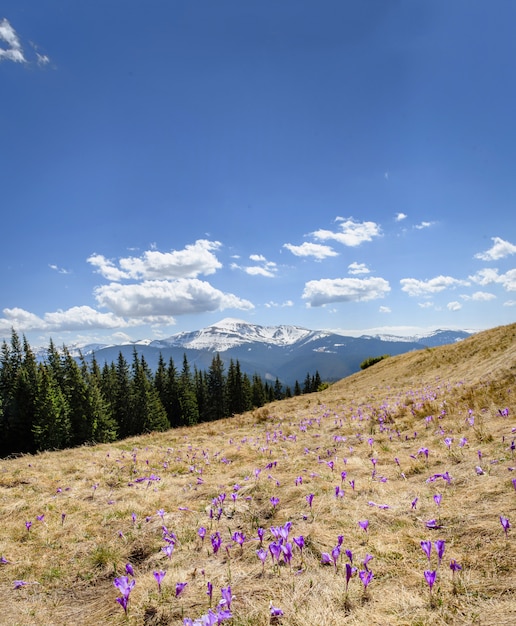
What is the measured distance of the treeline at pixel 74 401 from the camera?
121 feet

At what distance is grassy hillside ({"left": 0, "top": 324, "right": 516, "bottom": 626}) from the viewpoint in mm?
2932

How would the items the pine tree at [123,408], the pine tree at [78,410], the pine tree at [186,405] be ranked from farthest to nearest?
the pine tree at [186,405] < the pine tree at [123,408] < the pine tree at [78,410]

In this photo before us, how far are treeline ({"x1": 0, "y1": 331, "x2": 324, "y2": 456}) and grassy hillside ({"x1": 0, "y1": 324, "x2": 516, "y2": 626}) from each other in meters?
28.4

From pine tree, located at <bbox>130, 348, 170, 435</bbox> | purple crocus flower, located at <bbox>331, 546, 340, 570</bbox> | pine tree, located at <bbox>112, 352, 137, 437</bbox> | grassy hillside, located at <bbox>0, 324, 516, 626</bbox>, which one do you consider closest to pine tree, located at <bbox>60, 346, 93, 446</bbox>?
pine tree, located at <bbox>130, 348, 170, 435</bbox>

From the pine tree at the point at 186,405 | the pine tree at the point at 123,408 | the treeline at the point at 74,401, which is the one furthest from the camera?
the pine tree at the point at 186,405

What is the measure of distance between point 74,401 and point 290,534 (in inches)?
1793

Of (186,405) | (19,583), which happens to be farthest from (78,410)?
(19,583)

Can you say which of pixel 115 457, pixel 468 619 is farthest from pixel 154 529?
pixel 115 457

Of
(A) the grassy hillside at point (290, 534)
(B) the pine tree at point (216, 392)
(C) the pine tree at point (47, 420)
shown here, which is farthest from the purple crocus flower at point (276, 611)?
(B) the pine tree at point (216, 392)

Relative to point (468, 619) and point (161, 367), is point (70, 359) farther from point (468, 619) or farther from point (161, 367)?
point (468, 619)

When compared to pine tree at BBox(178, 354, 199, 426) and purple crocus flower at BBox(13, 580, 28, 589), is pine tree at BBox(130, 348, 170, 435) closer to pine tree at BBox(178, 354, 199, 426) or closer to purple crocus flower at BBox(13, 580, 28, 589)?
pine tree at BBox(178, 354, 199, 426)

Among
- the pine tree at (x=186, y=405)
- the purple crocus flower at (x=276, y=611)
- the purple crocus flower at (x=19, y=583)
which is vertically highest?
the purple crocus flower at (x=276, y=611)

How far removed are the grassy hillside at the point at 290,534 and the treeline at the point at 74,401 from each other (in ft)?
93.0

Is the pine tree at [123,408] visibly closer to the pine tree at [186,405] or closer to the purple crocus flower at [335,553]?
the pine tree at [186,405]
